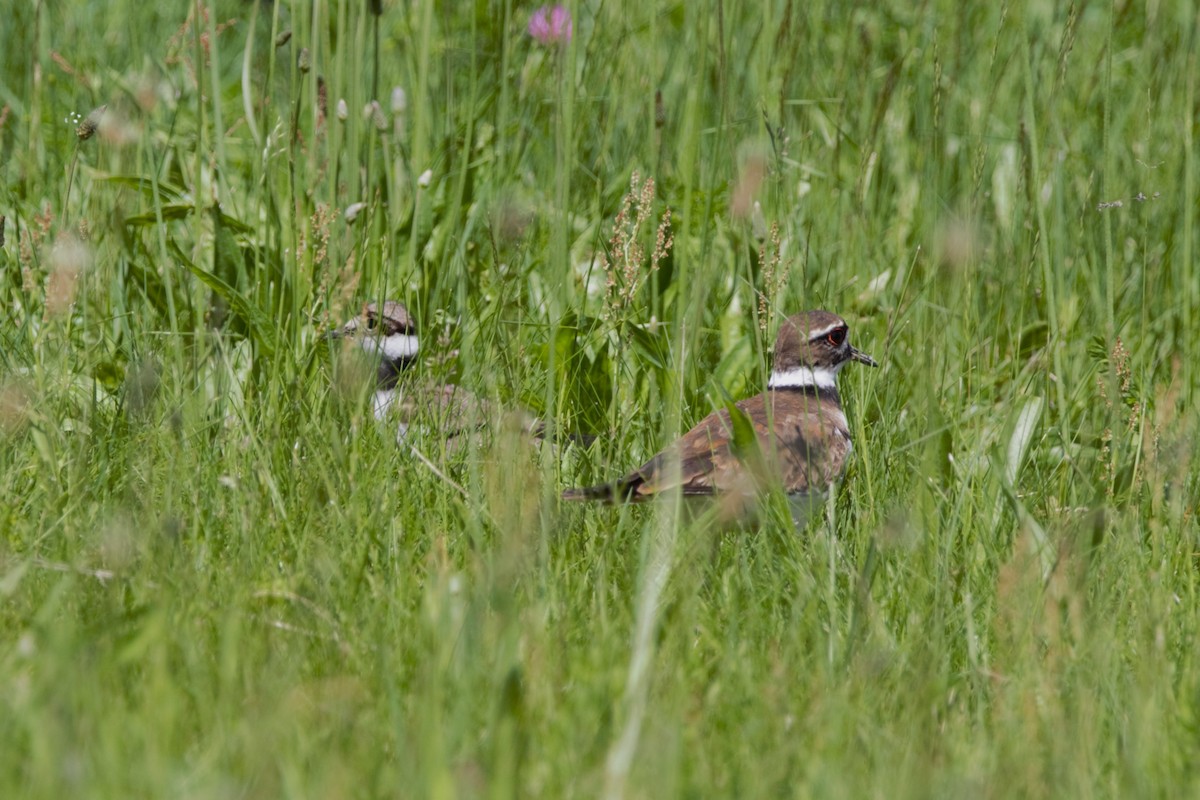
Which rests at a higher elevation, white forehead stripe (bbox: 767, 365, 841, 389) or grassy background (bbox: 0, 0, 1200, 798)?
grassy background (bbox: 0, 0, 1200, 798)

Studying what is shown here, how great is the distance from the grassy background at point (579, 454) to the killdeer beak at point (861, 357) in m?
0.09

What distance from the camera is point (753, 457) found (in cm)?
365

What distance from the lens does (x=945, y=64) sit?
251 inches

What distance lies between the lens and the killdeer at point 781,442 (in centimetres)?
357

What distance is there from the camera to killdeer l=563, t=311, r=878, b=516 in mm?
3572

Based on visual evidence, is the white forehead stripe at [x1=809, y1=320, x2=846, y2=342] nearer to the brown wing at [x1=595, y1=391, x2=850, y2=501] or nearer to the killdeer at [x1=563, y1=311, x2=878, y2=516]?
the killdeer at [x1=563, y1=311, x2=878, y2=516]

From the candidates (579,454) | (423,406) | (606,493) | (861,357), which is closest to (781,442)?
(861,357)

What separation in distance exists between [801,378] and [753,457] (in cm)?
146

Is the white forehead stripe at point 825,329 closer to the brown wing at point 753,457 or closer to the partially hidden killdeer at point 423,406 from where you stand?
the brown wing at point 753,457

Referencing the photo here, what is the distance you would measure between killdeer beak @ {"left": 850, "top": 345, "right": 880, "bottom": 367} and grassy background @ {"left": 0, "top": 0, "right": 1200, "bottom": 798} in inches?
3.5

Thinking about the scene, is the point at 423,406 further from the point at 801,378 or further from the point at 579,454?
the point at 801,378

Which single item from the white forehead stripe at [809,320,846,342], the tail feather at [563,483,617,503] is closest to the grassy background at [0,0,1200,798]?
the tail feather at [563,483,617,503]

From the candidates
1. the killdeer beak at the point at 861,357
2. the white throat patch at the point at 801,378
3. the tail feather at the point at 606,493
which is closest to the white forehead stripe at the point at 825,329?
the killdeer beak at the point at 861,357

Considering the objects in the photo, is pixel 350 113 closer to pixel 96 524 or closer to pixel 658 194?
pixel 658 194
